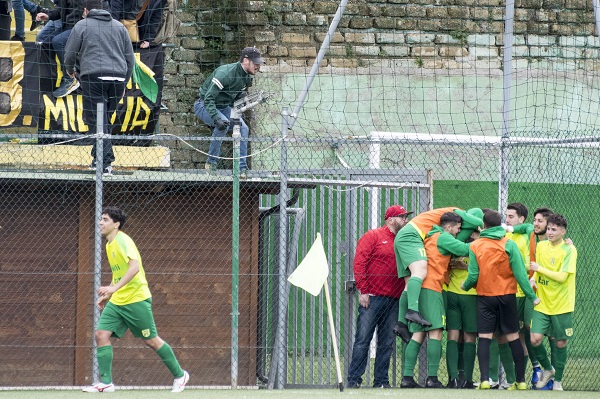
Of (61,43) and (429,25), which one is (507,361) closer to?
(61,43)

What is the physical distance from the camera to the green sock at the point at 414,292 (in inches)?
419

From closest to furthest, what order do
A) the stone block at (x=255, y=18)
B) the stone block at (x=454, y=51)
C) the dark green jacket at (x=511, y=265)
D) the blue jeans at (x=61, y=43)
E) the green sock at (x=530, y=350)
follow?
the dark green jacket at (x=511, y=265)
the green sock at (x=530, y=350)
the blue jeans at (x=61, y=43)
the stone block at (x=255, y=18)
the stone block at (x=454, y=51)

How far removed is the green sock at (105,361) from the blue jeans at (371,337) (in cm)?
249

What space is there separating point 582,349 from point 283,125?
474 centimetres

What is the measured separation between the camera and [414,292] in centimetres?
1066

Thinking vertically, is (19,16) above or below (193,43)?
above

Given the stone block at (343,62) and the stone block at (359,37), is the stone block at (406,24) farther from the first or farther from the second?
the stone block at (343,62)

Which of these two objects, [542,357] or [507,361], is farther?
[542,357]

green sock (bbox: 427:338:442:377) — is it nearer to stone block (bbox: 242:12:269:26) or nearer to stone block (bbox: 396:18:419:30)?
stone block (bbox: 242:12:269:26)

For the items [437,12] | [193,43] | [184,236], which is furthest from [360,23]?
[184,236]

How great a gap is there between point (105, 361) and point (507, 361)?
3766 millimetres

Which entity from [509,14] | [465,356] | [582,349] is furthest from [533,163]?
[465,356]

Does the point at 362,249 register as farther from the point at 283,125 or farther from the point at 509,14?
the point at 509,14

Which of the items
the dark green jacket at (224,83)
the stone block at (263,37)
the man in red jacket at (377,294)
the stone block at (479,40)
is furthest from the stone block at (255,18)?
the man in red jacket at (377,294)
